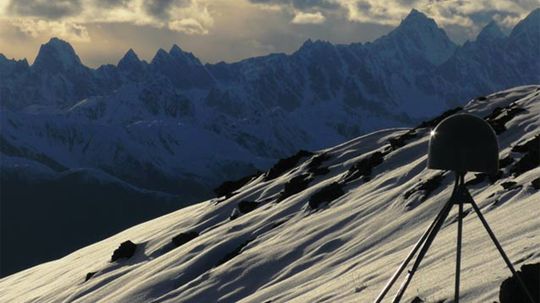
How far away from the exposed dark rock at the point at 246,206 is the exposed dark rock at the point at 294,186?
5.44ft

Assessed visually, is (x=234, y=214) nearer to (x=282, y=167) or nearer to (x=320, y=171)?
(x=320, y=171)

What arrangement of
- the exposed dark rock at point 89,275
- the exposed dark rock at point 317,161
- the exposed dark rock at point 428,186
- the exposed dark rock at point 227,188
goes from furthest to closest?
the exposed dark rock at point 227,188, the exposed dark rock at point 317,161, the exposed dark rock at point 89,275, the exposed dark rock at point 428,186

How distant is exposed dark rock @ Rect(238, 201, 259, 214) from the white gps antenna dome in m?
32.6

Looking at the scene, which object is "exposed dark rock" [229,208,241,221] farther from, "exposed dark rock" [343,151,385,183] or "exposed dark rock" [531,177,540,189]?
"exposed dark rock" [531,177,540,189]

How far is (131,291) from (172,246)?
8.42 metres

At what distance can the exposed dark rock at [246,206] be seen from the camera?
44.2 m

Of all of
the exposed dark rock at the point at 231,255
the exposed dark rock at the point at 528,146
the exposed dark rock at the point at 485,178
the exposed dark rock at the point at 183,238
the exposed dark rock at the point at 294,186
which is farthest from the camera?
the exposed dark rock at the point at 294,186

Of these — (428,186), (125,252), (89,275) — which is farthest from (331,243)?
(125,252)

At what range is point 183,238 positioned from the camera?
41.1 m

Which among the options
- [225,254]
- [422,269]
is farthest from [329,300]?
[225,254]

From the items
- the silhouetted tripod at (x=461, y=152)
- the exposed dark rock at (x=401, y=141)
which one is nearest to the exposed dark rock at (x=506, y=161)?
the exposed dark rock at (x=401, y=141)

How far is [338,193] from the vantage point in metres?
39.0

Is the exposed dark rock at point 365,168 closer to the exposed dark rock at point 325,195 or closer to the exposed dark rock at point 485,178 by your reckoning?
the exposed dark rock at point 325,195

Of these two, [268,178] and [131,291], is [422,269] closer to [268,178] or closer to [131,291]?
[131,291]
